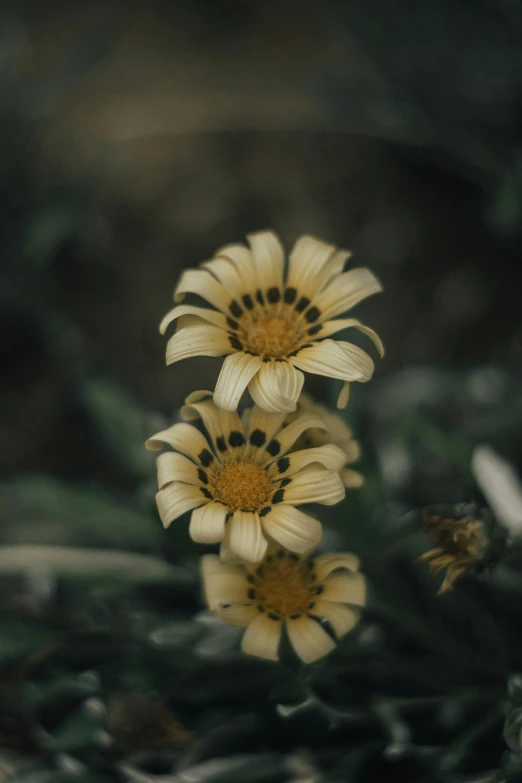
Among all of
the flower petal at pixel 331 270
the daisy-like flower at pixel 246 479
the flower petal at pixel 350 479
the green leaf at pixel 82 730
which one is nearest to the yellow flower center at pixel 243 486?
the daisy-like flower at pixel 246 479

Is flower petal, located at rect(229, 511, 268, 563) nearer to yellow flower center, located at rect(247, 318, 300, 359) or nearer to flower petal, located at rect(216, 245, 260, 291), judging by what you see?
yellow flower center, located at rect(247, 318, 300, 359)

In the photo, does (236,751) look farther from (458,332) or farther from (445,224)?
(445,224)

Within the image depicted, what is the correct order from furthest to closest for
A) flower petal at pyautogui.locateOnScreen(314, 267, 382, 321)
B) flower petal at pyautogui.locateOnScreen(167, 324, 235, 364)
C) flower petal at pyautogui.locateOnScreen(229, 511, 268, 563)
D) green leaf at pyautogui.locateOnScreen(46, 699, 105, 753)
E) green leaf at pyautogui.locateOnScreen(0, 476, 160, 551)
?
green leaf at pyautogui.locateOnScreen(0, 476, 160, 551)
green leaf at pyautogui.locateOnScreen(46, 699, 105, 753)
flower petal at pyautogui.locateOnScreen(314, 267, 382, 321)
flower petal at pyautogui.locateOnScreen(167, 324, 235, 364)
flower petal at pyautogui.locateOnScreen(229, 511, 268, 563)

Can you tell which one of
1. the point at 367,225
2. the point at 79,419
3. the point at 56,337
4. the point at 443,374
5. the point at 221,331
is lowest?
the point at 221,331

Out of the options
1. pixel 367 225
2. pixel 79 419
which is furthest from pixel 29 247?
pixel 367 225

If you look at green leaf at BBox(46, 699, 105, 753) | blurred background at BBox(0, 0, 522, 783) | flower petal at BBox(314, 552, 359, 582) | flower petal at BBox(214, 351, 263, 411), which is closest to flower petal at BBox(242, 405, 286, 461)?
flower petal at BBox(214, 351, 263, 411)

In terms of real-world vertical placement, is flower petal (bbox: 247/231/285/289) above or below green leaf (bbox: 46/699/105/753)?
above
